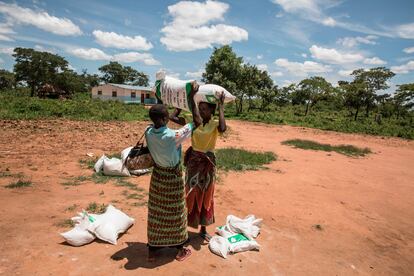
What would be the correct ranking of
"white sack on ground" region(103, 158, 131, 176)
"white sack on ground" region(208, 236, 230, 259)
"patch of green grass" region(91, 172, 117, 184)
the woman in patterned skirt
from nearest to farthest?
the woman in patterned skirt
"white sack on ground" region(208, 236, 230, 259)
"patch of green grass" region(91, 172, 117, 184)
"white sack on ground" region(103, 158, 131, 176)

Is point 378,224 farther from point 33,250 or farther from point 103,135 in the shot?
point 103,135

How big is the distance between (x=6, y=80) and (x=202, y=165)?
59.4m

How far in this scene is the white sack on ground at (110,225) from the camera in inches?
135

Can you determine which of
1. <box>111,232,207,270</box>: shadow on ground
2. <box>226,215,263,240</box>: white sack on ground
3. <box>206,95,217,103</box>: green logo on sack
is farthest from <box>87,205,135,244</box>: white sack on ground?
<box>206,95,217,103</box>: green logo on sack

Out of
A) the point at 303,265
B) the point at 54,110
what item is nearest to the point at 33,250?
the point at 303,265

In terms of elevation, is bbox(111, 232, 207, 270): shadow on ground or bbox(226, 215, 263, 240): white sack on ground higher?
bbox(226, 215, 263, 240): white sack on ground

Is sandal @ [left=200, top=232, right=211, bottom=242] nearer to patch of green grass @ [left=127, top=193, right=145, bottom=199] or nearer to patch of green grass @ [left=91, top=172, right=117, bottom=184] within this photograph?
patch of green grass @ [left=127, top=193, right=145, bottom=199]

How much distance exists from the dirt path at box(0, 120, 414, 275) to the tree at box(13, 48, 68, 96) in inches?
1328

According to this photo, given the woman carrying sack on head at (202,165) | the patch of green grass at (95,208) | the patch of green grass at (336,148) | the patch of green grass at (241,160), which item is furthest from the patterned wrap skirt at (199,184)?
the patch of green grass at (336,148)

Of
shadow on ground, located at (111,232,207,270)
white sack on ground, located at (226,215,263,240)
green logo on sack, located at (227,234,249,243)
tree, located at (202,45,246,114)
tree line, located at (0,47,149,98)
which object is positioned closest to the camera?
shadow on ground, located at (111,232,207,270)

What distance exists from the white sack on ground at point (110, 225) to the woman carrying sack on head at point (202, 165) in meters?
0.82

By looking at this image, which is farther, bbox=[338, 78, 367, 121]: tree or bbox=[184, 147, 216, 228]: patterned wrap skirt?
bbox=[338, 78, 367, 121]: tree

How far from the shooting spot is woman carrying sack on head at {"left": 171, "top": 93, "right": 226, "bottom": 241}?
3.24m

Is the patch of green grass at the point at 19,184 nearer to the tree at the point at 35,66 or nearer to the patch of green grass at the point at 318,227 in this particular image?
the patch of green grass at the point at 318,227
